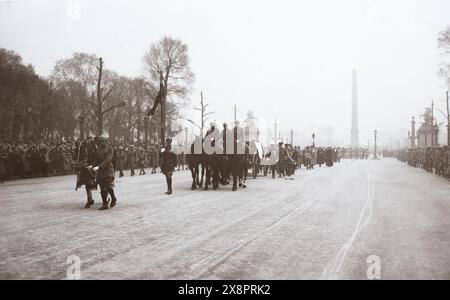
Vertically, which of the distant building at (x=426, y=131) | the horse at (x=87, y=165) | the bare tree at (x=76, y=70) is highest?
the bare tree at (x=76, y=70)

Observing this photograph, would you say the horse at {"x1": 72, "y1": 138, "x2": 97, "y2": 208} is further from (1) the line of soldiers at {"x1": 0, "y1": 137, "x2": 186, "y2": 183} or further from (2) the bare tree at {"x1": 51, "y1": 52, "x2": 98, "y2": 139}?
(2) the bare tree at {"x1": 51, "y1": 52, "x2": 98, "y2": 139}

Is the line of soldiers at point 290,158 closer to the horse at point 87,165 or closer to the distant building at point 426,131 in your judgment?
the horse at point 87,165

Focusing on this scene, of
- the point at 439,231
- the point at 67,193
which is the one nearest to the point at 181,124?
the point at 67,193

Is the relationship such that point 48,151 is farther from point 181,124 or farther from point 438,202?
point 181,124

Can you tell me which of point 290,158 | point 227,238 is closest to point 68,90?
point 290,158

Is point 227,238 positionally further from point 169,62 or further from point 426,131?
point 426,131

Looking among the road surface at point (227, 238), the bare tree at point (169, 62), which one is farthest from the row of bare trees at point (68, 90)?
the road surface at point (227, 238)

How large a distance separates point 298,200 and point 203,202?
2788mm

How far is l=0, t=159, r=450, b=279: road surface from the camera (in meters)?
6.16

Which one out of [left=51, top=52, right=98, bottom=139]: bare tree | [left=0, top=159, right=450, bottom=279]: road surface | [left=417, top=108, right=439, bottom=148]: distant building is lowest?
[left=0, top=159, right=450, bottom=279]: road surface

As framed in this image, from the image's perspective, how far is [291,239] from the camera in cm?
830

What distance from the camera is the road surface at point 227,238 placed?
20.2ft

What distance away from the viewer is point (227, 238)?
840 centimetres

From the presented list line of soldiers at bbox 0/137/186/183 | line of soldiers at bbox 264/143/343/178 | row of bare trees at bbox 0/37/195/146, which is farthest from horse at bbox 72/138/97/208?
row of bare trees at bbox 0/37/195/146
